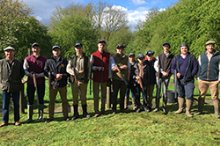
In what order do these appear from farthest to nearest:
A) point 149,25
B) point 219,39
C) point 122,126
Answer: point 149,25, point 219,39, point 122,126

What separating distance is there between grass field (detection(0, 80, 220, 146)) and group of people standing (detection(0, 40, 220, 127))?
21.2 inches

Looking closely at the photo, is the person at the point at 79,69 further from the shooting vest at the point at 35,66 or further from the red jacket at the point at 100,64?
the shooting vest at the point at 35,66

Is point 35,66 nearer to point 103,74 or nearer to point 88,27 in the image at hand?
point 103,74

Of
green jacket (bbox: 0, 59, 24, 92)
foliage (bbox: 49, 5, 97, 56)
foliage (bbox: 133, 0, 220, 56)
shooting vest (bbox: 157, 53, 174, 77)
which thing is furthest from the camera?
foliage (bbox: 49, 5, 97, 56)

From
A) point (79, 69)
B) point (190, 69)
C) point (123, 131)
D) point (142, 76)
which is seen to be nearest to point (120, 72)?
point (142, 76)

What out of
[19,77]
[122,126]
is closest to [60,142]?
[122,126]

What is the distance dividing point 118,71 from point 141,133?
102 inches

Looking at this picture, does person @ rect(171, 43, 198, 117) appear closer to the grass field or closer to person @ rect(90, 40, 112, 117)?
the grass field

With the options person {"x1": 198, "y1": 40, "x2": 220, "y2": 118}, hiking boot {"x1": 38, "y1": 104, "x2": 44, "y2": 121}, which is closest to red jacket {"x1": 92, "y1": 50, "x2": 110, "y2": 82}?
hiking boot {"x1": 38, "y1": 104, "x2": 44, "y2": 121}

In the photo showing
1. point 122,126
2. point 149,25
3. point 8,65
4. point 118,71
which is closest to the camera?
point 122,126

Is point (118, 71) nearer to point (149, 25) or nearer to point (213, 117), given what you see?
point (213, 117)

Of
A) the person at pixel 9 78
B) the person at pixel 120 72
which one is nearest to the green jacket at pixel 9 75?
the person at pixel 9 78

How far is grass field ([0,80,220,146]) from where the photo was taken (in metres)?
7.51

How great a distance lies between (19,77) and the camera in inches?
376
